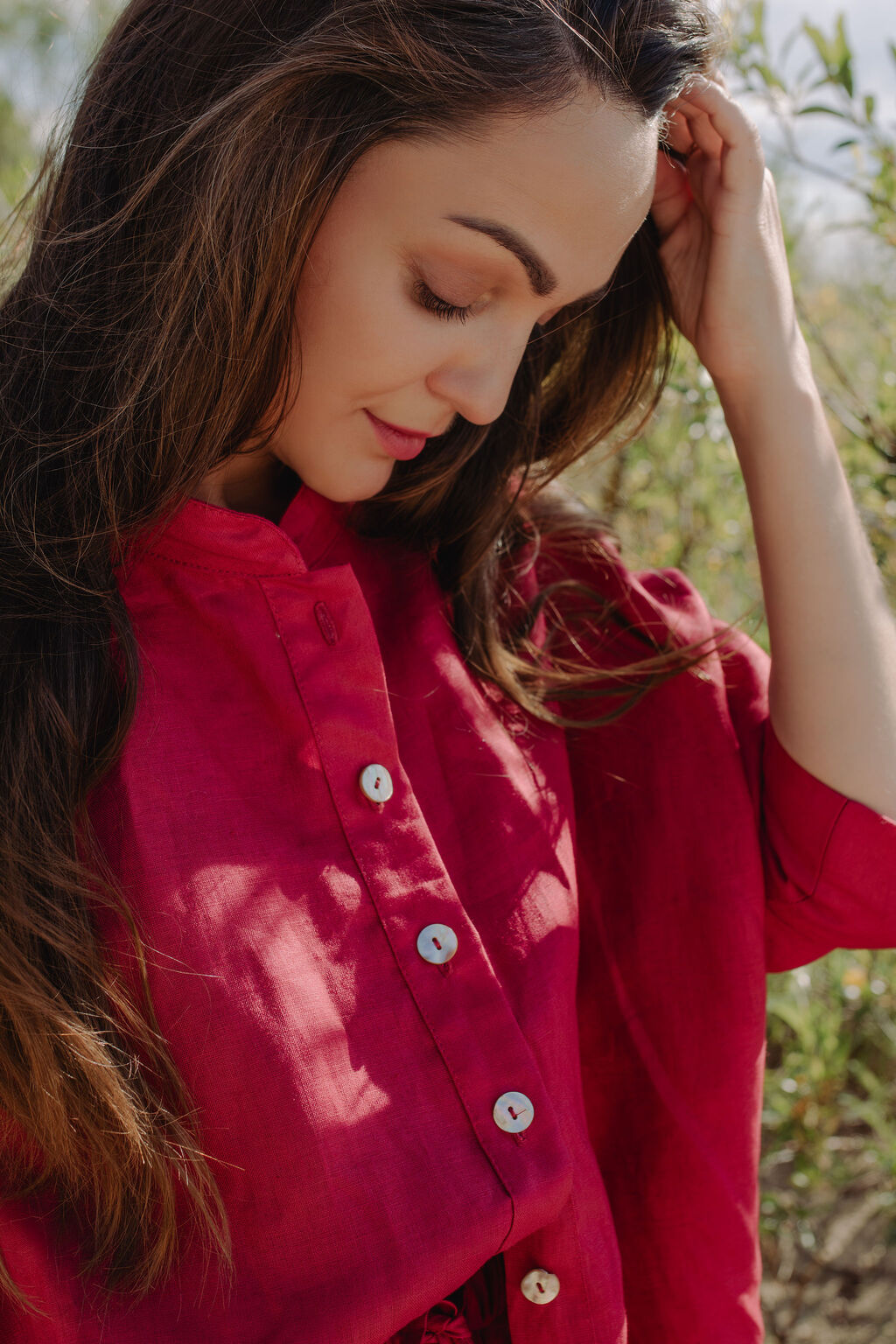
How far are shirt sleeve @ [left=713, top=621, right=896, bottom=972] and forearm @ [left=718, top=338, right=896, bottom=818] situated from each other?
0.03 meters

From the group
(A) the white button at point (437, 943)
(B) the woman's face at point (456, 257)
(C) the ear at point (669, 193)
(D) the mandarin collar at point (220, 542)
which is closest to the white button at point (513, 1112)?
(A) the white button at point (437, 943)

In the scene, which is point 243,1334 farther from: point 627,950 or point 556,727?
point 556,727

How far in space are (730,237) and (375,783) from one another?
0.83 m

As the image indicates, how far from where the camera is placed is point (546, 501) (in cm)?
165

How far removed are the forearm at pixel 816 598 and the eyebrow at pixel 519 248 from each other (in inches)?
17.9

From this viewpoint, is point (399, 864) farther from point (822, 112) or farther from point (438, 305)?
point (822, 112)

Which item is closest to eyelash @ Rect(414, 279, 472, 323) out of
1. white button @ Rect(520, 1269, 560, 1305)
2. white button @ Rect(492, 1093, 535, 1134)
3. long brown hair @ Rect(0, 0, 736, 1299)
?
long brown hair @ Rect(0, 0, 736, 1299)

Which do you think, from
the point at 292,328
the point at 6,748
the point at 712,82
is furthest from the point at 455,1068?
the point at 712,82

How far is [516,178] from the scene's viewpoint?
1.02m

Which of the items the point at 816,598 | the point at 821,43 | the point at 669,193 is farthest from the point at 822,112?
the point at 816,598

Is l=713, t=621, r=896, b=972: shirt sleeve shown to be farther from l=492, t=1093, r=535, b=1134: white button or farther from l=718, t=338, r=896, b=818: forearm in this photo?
l=492, t=1093, r=535, b=1134: white button

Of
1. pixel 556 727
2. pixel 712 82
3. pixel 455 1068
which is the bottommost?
pixel 455 1068

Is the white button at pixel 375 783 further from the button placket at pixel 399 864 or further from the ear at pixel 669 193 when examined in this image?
the ear at pixel 669 193

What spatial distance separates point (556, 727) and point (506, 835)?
22 centimetres
